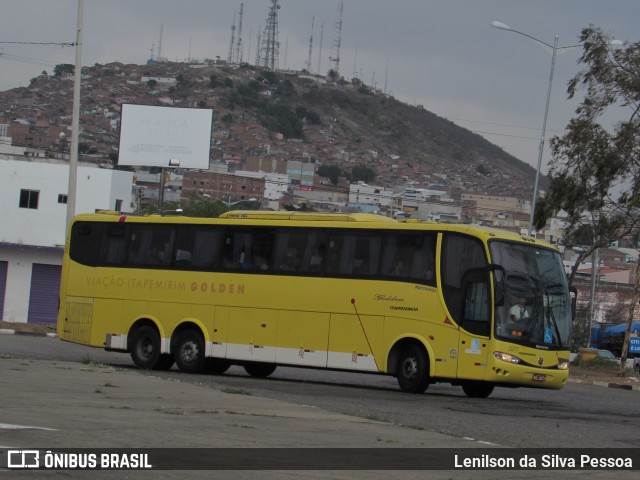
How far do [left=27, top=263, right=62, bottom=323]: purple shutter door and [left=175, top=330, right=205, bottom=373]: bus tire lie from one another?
32.9 meters

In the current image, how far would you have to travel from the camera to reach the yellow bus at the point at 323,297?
72.9ft

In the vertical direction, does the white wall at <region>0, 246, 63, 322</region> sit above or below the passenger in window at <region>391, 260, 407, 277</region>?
below

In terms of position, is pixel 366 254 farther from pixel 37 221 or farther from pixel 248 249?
pixel 37 221

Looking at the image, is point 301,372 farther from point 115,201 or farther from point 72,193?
point 115,201

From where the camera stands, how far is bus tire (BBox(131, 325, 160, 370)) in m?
26.1

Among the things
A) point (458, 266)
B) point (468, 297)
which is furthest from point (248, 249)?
point (468, 297)

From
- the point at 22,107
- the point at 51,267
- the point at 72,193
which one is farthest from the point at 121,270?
the point at 22,107

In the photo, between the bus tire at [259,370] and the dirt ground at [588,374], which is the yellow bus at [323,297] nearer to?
the bus tire at [259,370]

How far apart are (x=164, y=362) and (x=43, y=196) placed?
36324 millimetres

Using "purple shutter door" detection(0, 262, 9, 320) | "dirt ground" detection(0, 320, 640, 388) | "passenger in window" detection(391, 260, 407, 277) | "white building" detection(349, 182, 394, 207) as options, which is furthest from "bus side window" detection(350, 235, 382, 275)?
"white building" detection(349, 182, 394, 207)

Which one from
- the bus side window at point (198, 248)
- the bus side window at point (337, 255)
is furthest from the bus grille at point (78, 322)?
the bus side window at point (337, 255)

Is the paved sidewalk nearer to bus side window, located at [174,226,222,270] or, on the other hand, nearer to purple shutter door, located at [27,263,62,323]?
bus side window, located at [174,226,222,270]

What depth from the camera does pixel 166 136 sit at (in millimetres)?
55969

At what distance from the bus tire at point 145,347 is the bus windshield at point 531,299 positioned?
8316 millimetres
